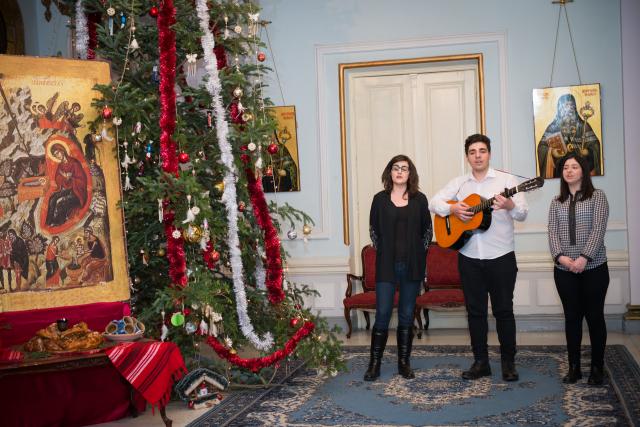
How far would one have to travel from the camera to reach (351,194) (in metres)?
8.78

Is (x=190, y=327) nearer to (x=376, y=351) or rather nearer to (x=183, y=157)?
(x=183, y=157)

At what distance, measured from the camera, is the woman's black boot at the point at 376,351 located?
5.83 meters

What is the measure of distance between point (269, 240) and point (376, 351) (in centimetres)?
116

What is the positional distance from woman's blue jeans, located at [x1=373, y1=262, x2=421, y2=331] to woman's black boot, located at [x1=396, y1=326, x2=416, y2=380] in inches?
2.2

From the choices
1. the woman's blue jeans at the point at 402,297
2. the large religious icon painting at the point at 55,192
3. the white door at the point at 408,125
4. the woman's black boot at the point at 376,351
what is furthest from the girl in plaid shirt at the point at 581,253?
the white door at the point at 408,125

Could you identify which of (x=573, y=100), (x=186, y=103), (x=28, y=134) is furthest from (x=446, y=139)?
(x=28, y=134)

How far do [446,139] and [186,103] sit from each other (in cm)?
368

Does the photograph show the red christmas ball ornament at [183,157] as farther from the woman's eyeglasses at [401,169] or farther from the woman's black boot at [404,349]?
the woman's black boot at [404,349]

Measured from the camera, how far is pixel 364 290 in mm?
8484

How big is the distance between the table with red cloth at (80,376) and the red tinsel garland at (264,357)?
0.62 m

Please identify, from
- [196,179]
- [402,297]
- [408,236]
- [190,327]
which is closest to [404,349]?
[402,297]

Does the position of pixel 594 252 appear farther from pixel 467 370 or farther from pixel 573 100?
pixel 573 100

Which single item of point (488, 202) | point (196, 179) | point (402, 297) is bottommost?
point (402, 297)

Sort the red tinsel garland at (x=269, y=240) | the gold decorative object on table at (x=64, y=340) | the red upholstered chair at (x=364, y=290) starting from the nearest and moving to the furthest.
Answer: the gold decorative object on table at (x=64, y=340) < the red tinsel garland at (x=269, y=240) < the red upholstered chair at (x=364, y=290)
